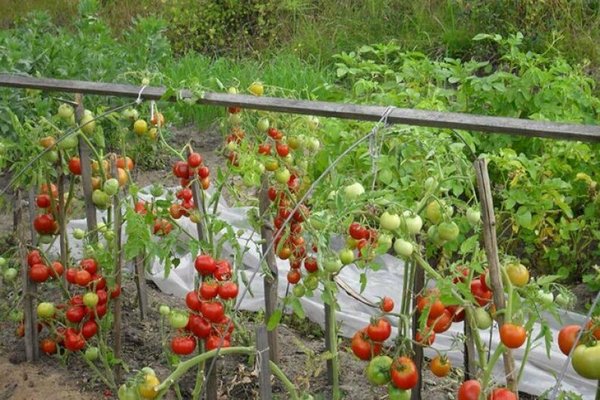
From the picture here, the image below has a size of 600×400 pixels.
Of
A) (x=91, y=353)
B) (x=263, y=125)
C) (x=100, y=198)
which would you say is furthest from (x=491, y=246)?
(x=91, y=353)

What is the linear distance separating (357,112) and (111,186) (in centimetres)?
76

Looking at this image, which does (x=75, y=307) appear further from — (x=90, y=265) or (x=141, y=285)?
(x=141, y=285)

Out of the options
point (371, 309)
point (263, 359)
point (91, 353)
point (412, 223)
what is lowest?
point (371, 309)

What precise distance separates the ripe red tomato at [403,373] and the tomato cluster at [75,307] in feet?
3.15

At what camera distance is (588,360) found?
1814 millimetres

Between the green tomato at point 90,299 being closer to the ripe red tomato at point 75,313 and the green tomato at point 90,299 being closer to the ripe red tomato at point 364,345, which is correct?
the ripe red tomato at point 75,313

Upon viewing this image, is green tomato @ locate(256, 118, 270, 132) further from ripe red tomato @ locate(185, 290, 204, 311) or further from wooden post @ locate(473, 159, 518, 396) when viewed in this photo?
wooden post @ locate(473, 159, 518, 396)

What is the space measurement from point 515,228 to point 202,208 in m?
1.27

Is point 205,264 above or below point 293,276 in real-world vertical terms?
above

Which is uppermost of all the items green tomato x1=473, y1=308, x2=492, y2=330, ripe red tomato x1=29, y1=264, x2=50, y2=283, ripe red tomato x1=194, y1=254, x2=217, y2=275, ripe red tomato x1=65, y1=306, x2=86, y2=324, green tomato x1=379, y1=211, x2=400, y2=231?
green tomato x1=379, y1=211, x2=400, y2=231

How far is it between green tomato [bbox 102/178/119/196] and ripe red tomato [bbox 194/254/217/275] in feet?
1.58

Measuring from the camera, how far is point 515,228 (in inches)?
136

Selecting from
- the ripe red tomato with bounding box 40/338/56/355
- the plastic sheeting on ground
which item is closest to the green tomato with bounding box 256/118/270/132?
the plastic sheeting on ground

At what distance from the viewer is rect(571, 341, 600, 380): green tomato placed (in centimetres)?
180
